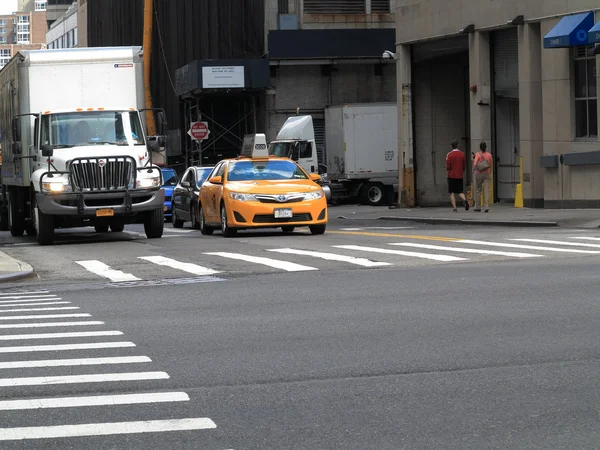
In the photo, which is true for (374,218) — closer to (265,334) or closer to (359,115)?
(359,115)

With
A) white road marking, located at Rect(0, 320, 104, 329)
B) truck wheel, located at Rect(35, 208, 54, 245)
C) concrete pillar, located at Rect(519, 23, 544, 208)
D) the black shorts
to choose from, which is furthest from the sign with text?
white road marking, located at Rect(0, 320, 104, 329)

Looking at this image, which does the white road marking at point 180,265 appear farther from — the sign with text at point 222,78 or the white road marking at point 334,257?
the sign with text at point 222,78

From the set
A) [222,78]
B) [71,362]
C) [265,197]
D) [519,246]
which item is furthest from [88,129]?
[222,78]

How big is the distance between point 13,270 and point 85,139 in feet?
24.7

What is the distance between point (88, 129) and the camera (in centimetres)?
2466

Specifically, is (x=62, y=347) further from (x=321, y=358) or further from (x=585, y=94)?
(x=585, y=94)

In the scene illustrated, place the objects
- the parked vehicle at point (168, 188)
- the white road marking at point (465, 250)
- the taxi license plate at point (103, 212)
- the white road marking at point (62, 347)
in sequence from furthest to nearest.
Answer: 1. the parked vehicle at point (168, 188)
2. the taxi license plate at point (103, 212)
3. the white road marking at point (465, 250)
4. the white road marking at point (62, 347)

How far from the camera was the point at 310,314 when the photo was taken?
11602 mm

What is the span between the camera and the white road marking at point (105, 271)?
1641cm

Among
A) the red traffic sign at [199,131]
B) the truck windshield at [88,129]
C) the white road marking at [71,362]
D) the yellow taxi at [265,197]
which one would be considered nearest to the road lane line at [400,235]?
the yellow taxi at [265,197]

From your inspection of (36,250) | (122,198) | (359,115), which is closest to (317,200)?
(122,198)

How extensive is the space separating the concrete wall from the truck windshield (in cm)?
1597

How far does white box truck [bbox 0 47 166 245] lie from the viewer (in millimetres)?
23906

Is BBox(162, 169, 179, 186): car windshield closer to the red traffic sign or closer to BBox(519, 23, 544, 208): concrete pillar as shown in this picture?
the red traffic sign
